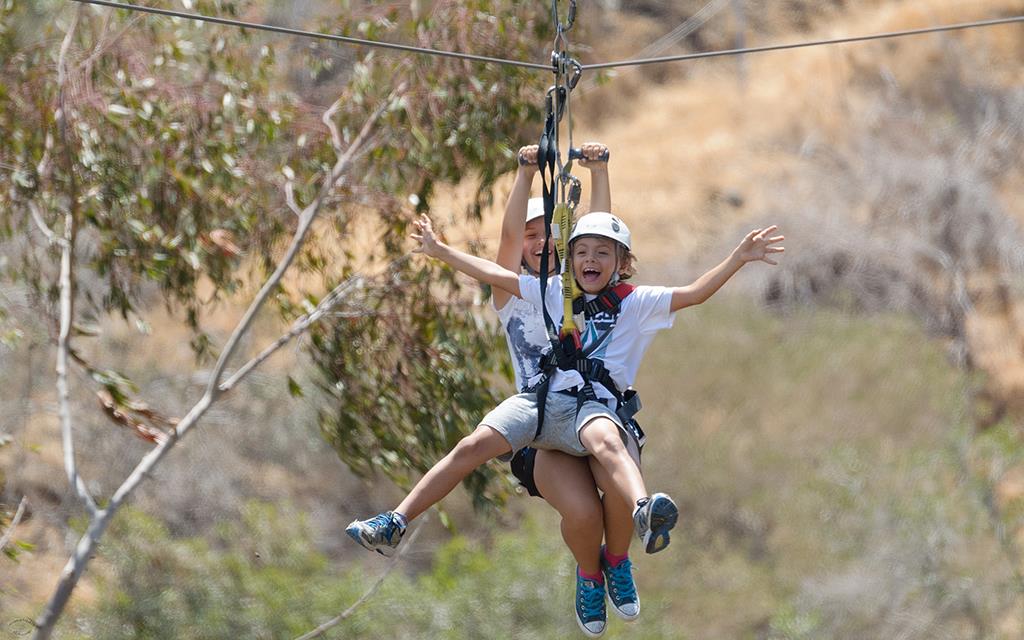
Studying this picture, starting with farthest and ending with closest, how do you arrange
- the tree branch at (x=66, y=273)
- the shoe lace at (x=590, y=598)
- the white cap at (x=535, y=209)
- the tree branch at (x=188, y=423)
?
the tree branch at (x=188, y=423) < the tree branch at (x=66, y=273) < the white cap at (x=535, y=209) < the shoe lace at (x=590, y=598)

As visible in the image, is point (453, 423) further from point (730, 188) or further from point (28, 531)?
point (730, 188)

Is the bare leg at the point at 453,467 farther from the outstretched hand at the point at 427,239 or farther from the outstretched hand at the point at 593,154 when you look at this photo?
the outstretched hand at the point at 593,154

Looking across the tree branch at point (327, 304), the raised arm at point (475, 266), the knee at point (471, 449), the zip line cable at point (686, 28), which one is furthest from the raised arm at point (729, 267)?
the zip line cable at point (686, 28)

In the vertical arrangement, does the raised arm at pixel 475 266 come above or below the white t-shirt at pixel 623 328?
above

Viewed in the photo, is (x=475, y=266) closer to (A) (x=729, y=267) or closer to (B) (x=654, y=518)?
(A) (x=729, y=267)

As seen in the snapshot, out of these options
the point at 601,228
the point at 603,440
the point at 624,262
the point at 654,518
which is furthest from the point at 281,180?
the point at 654,518

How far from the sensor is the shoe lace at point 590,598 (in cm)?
566

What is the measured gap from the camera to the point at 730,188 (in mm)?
26812

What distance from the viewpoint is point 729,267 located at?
205 inches

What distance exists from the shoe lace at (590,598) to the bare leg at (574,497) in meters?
0.12

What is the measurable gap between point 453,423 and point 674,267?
52.0 ft

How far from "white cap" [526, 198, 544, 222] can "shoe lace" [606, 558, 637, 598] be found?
144 cm

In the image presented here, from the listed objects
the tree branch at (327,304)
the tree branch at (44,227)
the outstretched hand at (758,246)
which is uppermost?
the tree branch at (44,227)

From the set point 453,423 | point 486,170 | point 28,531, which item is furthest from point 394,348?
point 28,531
